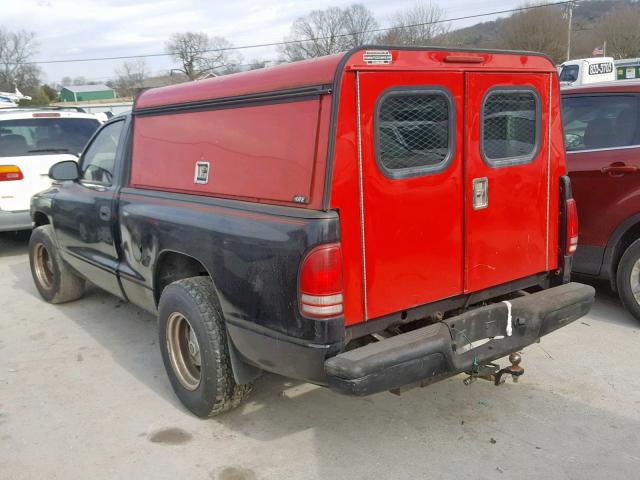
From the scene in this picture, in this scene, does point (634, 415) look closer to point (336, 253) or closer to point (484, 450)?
point (484, 450)

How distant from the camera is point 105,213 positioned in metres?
4.42

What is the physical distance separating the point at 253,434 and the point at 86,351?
6.65 ft

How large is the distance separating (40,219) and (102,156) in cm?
160

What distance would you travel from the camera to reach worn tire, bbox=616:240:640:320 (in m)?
4.52

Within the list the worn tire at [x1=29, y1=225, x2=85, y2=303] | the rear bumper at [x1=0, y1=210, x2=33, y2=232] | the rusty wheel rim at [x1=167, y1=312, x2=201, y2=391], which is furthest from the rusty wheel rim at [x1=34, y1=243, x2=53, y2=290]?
the rusty wheel rim at [x1=167, y1=312, x2=201, y2=391]

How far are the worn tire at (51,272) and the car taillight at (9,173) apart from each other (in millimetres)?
2042

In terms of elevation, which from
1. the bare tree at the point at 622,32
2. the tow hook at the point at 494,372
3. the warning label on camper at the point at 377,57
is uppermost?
the bare tree at the point at 622,32

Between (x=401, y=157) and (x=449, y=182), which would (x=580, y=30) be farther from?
(x=401, y=157)

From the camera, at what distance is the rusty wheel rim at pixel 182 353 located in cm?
364

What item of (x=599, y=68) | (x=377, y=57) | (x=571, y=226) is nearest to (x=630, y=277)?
(x=571, y=226)

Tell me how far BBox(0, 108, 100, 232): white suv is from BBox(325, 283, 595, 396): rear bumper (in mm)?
6414

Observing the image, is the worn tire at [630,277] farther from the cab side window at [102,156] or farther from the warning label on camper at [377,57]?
the cab side window at [102,156]

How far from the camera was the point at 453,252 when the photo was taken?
10.3 ft

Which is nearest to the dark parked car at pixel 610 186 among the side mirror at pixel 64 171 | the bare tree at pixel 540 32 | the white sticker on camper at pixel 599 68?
the side mirror at pixel 64 171
